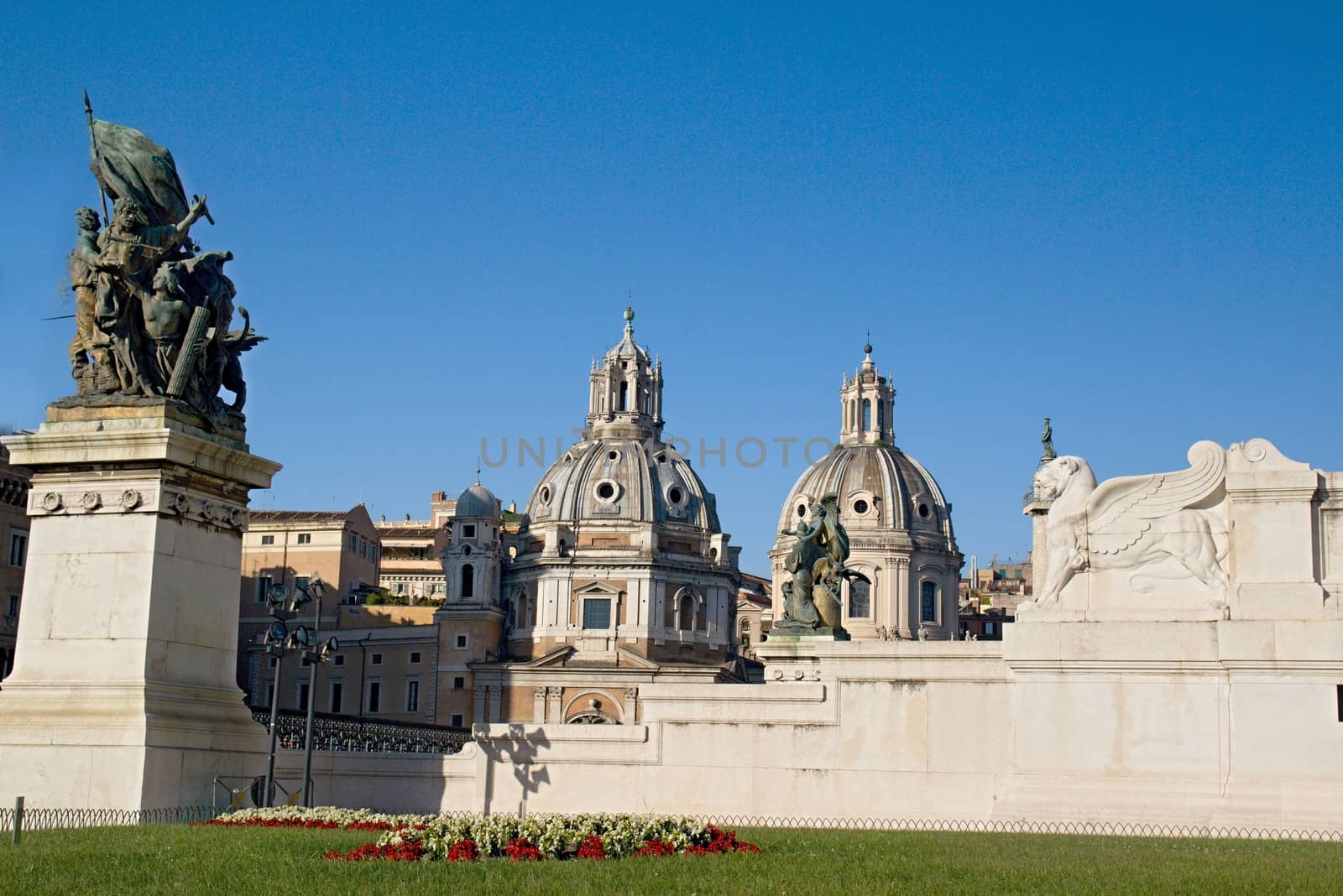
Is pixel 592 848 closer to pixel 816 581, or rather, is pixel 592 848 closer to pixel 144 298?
pixel 144 298

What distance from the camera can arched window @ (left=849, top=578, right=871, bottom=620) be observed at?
117 metres

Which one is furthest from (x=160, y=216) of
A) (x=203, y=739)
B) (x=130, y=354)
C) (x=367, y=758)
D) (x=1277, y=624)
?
(x=1277, y=624)

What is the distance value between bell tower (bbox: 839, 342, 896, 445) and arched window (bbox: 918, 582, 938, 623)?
50.1 feet

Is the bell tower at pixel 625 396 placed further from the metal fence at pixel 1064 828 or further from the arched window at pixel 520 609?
the metal fence at pixel 1064 828

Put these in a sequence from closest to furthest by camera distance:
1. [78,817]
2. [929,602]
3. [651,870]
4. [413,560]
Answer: [651,870] → [78,817] → [929,602] → [413,560]

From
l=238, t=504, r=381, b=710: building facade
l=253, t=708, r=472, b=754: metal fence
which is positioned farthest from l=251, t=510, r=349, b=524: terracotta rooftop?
l=253, t=708, r=472, b=754: metal fence

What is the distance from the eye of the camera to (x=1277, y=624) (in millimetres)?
21812

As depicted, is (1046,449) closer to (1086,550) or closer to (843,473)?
(1086,550)

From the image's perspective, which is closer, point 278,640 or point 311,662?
Answer: point 278,640

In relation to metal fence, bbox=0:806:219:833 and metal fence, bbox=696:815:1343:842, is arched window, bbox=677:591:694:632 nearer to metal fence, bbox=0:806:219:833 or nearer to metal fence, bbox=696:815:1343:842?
metal fence, bbox=696:815:1343:842

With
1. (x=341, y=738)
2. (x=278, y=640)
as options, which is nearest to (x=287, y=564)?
(x=341, y=738)

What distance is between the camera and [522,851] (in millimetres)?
15359

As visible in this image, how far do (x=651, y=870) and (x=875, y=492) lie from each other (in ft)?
358

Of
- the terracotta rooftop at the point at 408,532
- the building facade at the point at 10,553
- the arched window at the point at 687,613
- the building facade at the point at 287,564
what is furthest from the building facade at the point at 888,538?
the building facade at the point at 10,553
